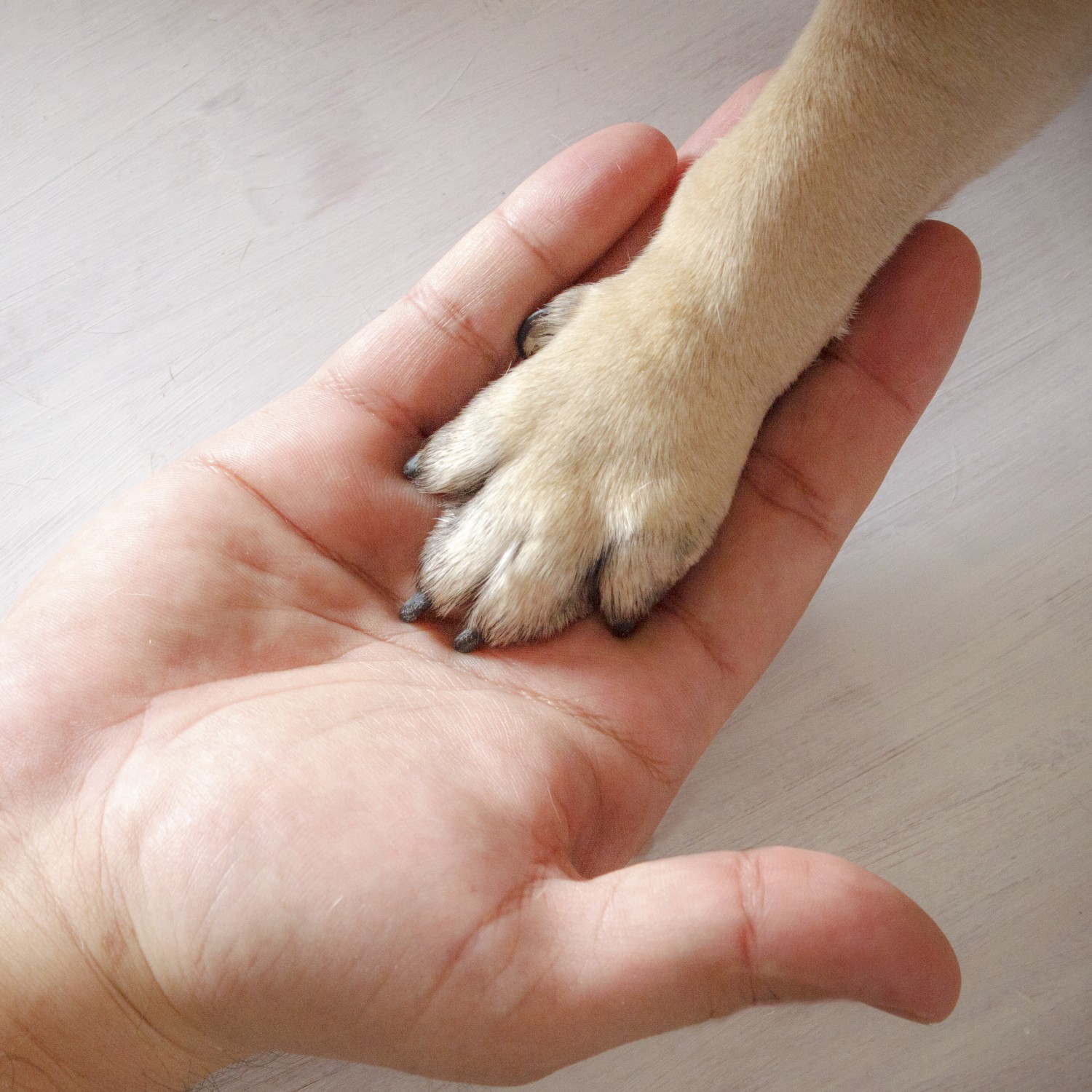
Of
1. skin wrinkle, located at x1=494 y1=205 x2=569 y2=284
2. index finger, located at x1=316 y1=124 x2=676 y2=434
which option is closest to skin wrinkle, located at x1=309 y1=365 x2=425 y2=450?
index finger, located at x1=316 y1=124 x2=676 y2=434

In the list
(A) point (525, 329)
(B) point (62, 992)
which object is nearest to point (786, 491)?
(A) point (525, 329)

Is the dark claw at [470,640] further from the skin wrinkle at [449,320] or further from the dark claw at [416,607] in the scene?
the skin wrinkle at [449,320]

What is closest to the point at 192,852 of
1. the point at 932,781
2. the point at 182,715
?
the point at 182,715

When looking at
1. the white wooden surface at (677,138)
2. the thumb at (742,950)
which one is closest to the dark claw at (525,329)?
the white wooden surface at (677,138)

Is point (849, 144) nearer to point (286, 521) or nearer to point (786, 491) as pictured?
point (786, 491)

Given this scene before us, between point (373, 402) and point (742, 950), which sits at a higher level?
point (373, 402)

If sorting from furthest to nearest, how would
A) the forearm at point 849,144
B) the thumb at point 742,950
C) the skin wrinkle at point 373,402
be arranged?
the skin wrinkle at point 373,402 < the forearm at point 849,144 < the thumb at point 742,950

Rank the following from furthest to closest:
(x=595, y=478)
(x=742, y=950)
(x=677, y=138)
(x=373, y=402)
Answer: (x=677, y=138) → (x=373, y=402) → (x=595, y=478) → (x=742, y=950)
